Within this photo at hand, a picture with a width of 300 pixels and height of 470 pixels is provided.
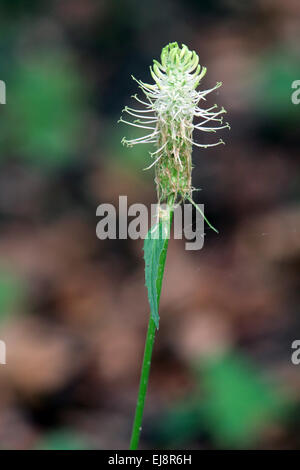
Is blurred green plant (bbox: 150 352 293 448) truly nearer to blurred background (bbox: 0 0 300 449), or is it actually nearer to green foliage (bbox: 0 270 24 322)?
blurred background (bbox: 0 0 300 449)

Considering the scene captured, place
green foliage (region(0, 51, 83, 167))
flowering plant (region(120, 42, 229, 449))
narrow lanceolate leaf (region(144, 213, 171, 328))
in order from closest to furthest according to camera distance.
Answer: narrow lanceolate leaf (region(144, 213, 171, 328)) → flowering plant (region(120, 42, 229, 449)) → green foliage (region(0, 51, 83, 167))

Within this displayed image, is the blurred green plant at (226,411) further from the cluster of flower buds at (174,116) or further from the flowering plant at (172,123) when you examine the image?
the cluster of flower buds at (174,116)

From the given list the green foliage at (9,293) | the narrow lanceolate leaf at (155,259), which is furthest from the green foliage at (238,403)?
the narrow lanceolate leaf at (155,259)

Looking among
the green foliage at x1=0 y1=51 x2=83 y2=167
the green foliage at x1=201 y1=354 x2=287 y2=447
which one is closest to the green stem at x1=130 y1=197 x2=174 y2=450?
the green foliage at x1=201 y1=354 x2=287 y2=447

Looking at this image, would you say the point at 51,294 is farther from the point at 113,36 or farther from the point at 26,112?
the point at 113,36
